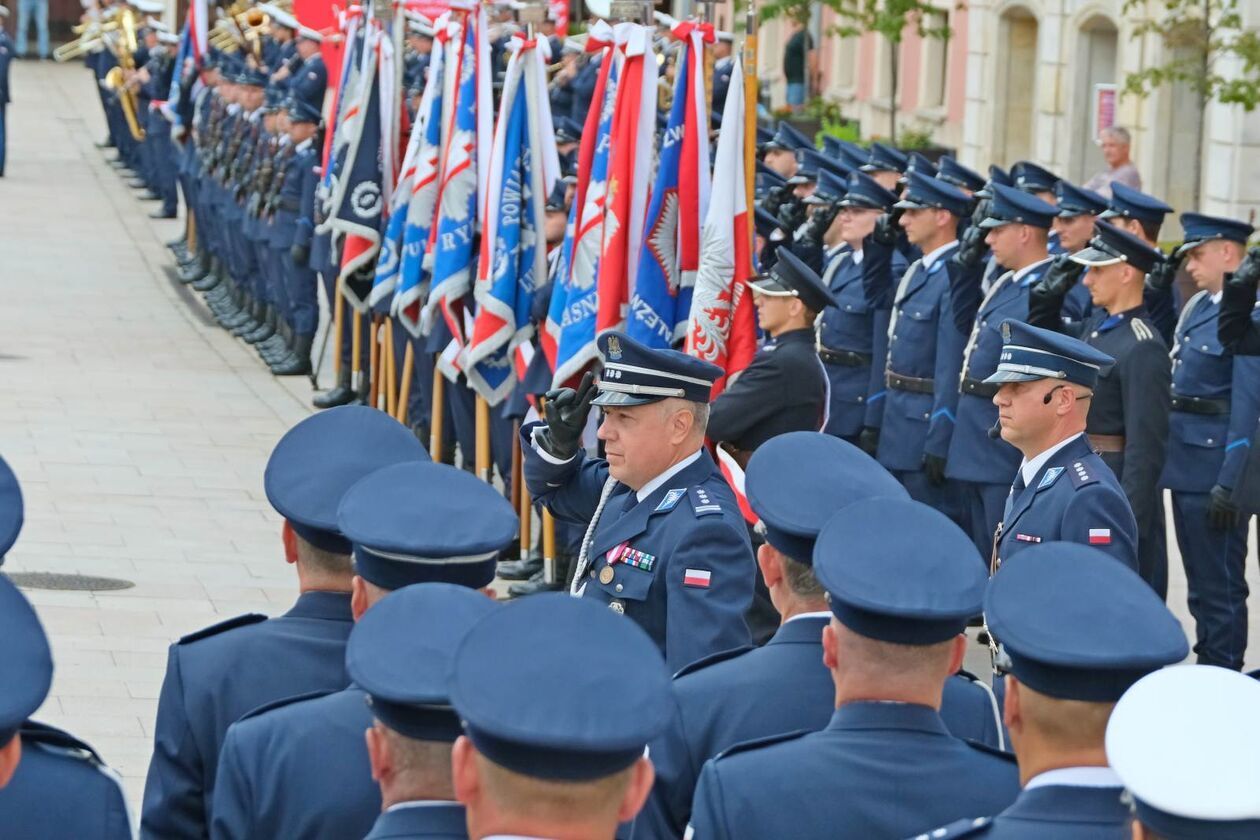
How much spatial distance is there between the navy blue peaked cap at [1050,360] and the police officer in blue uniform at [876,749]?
10.5 feet

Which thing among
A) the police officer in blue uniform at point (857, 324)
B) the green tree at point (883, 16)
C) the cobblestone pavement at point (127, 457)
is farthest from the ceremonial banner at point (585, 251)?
the green tree at point (883, 16)

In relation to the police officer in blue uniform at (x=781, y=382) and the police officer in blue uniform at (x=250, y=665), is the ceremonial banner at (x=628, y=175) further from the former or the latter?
the police officer in blue uniform at (x=250, y=665)

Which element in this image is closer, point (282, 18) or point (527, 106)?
point (527, 106)

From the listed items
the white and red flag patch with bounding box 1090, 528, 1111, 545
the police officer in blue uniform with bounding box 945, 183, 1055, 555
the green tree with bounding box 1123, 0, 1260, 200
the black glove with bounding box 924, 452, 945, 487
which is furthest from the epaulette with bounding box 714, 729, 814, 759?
the green tree with bounding box 1123, 0, 1260, 200

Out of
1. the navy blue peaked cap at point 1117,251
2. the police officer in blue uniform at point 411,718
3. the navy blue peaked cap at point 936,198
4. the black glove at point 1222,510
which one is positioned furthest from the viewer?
the navy blue peaked cap at point 936,198

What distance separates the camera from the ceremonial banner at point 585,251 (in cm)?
968

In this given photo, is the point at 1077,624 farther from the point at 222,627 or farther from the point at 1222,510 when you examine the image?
the point at 1222,510

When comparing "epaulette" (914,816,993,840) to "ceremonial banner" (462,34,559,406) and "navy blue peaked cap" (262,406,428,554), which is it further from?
"ceremonial banner" (462,34,559,406)

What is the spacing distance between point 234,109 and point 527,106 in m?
7.95

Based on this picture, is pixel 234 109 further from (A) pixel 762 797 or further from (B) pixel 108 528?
(A) pixel 762 797

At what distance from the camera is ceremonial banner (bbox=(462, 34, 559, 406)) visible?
1072 cm

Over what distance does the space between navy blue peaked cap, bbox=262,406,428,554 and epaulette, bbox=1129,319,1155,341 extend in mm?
4407

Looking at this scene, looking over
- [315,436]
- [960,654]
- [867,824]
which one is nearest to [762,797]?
[867,824]

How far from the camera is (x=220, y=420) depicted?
13.9m
